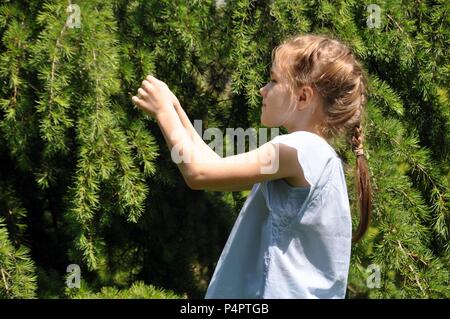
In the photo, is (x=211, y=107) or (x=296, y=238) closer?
→ (x=296, y=238)

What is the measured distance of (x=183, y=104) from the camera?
87.7 inches

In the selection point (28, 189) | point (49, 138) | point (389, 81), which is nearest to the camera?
point (49, 138)

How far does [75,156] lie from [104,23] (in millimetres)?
387

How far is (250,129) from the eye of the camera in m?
2.05

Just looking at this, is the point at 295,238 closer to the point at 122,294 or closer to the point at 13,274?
the point at 122,294

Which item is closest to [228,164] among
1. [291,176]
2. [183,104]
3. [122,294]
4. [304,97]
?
[291,176]

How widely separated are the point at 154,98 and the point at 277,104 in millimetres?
243

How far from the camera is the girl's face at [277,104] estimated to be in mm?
1438

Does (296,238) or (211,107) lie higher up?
(211,107)

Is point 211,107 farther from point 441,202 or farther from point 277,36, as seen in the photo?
point 441,202

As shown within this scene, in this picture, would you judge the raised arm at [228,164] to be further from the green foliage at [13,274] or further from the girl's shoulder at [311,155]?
the green foliage at [13,274]

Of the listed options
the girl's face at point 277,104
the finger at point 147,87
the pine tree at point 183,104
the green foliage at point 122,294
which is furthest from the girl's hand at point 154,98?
the green foliage at point 122,294
